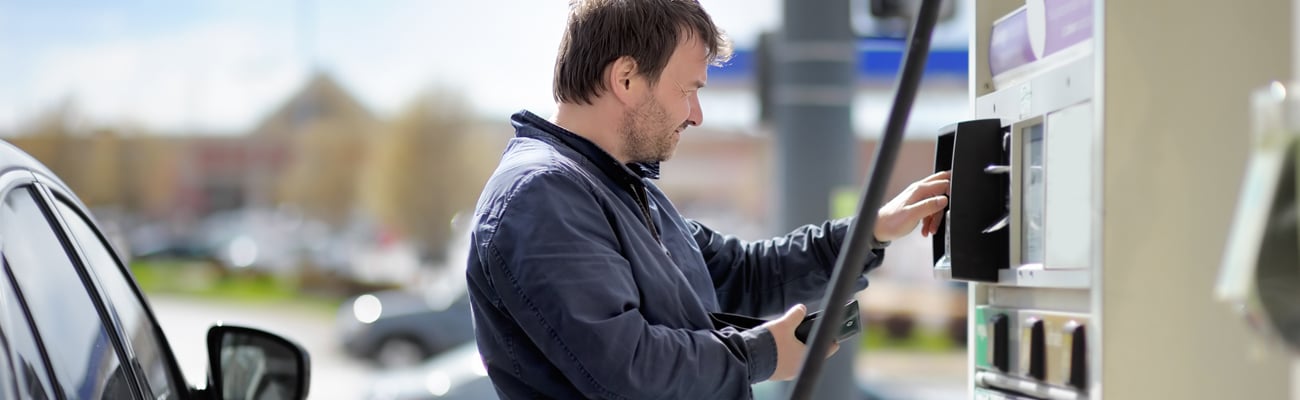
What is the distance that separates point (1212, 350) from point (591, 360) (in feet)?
2.96

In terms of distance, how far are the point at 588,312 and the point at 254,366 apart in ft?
2.92

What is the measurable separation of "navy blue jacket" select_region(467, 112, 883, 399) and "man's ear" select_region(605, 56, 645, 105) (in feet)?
0.35

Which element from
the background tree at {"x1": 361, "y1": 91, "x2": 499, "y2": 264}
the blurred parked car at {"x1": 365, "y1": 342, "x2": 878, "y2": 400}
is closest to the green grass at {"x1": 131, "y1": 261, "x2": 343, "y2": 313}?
the background tree at {"x1": 361, "y1": 91, "x2": 499, "y2": 264}

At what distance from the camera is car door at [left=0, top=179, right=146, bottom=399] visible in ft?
6.15

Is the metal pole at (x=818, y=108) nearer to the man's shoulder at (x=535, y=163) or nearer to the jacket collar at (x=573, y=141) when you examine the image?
the jacket collar at (x=573, y=141)

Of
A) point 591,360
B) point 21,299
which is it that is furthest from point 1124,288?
point 21,299

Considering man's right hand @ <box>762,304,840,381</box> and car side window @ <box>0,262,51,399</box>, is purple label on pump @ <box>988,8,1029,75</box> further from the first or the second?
car side window @ <box>0,262,51,399</box>

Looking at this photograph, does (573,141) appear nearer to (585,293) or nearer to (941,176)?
(585,293)

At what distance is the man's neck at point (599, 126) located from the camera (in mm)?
2475

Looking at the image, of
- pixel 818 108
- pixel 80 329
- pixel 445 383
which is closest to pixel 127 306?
pixel 80 329

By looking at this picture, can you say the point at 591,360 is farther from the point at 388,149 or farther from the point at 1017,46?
the point at 388,149

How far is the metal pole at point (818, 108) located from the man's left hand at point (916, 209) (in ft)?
10.8

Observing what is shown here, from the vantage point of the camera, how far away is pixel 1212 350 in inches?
76.0

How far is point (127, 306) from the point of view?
Result: 257cm
